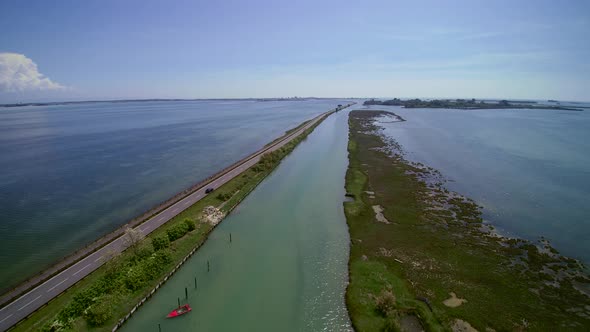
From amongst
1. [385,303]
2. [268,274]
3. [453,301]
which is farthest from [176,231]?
[453,301]

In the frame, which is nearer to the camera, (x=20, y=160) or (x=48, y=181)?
(x=48, y=181)

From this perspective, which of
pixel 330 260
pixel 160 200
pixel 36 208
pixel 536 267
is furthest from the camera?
pixel 160 200

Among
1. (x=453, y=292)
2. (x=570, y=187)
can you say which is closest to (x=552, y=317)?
(x=453, y=292)

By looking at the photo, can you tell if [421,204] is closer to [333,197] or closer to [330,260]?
[333,197]

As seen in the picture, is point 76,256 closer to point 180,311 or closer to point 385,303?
point 180,311

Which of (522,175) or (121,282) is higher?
(522,175)

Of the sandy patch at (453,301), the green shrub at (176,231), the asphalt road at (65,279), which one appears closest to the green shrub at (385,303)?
the sandy patch at (453,301)

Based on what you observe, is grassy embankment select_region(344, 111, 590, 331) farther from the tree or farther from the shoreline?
the shoreline
